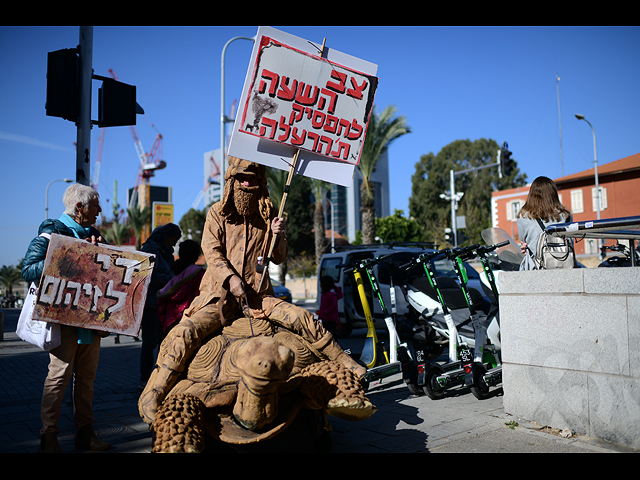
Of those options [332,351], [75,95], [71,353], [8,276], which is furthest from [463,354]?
[8,276]

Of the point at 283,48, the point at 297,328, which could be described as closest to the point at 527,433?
the point at 297,328

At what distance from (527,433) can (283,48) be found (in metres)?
3.70

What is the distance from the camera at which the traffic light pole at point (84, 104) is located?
5.34 m

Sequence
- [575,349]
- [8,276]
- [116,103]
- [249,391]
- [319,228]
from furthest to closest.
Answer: [8,276] < [319,228] < [116,103] < [575,349] < [249,391]

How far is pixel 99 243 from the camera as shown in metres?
3.78

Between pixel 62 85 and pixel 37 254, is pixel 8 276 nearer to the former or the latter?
pixel 62 85

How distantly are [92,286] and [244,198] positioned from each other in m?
1.39

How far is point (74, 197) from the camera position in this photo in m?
3.87

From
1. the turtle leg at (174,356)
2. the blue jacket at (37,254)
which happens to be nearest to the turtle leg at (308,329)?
the turtle leg at (174,356)

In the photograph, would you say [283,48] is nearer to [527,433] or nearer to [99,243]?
[99,243]

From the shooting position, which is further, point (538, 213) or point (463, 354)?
point (463, 354)

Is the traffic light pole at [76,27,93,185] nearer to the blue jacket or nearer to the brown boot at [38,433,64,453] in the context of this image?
the blue jacket

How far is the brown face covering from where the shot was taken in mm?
3525

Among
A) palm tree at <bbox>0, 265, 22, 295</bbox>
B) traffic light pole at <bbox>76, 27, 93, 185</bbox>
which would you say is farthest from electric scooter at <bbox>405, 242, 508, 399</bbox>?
palm tree at <bbox>0, 265, 22, 295</bbox>
